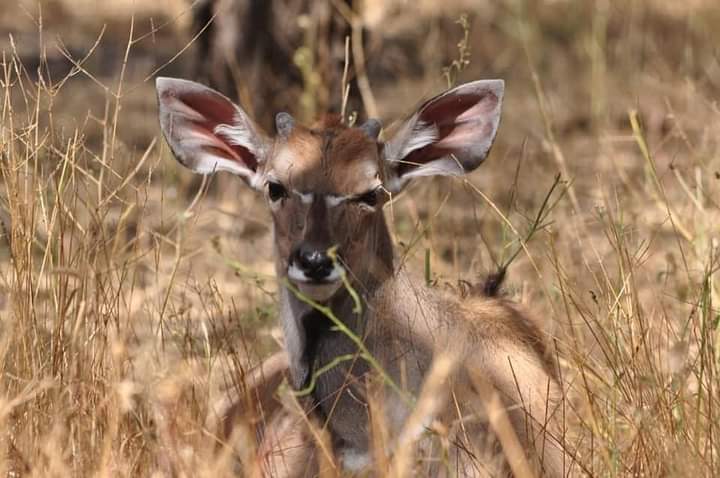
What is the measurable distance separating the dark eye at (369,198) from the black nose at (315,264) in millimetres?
359

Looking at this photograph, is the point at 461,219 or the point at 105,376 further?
the point at 461,219

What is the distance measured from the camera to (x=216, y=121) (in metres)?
5.30

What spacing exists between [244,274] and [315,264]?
198 centimetres

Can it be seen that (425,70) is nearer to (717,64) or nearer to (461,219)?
(717,64)

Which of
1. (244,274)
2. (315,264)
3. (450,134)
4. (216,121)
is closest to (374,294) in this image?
(315,264)

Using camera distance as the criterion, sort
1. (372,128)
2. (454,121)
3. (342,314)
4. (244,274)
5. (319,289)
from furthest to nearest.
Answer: (244,274) → (454,121) → (372,128) → (342,314) → (319,289)

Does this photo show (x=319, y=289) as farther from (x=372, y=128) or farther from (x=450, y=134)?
(x=450, y=134)

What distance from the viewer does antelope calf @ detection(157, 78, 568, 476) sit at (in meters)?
4.60

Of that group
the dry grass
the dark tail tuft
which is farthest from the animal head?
the dark tail tuft

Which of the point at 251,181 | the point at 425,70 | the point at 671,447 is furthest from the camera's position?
the point at 425,70

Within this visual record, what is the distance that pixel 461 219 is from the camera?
9.27 meters

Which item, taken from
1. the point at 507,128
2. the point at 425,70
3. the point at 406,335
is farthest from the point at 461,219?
the point at 406,335

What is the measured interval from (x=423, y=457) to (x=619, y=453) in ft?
1.90

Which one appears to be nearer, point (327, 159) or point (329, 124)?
point (327, 159)
